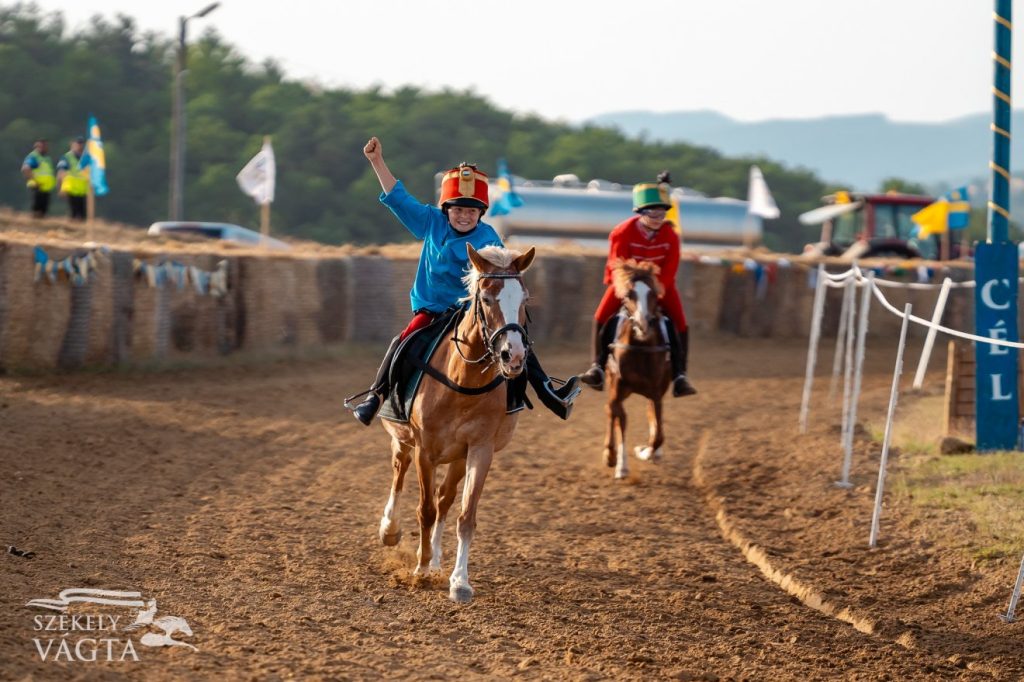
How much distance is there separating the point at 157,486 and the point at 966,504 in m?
6.78

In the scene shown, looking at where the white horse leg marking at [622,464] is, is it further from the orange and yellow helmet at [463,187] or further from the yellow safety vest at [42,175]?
the yellow safety vest at [42,175]

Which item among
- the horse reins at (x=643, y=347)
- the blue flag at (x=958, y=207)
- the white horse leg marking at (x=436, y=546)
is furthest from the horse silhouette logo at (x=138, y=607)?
the blue flag at (x=958, y=207)

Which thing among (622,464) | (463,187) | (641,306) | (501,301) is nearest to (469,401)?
(501,301)

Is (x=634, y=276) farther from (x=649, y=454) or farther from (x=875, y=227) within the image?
(x=875, y=227)

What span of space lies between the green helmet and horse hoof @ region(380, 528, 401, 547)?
17.2 ft

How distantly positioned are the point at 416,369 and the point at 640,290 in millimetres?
4631

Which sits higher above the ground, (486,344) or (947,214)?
(947,214)

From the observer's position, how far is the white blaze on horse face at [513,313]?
7488 mm

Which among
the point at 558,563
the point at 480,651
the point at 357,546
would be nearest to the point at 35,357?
the point at 357,546

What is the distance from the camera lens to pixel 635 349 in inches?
524

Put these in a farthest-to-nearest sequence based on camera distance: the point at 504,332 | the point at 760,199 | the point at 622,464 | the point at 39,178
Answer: the point at 760,199, the point at 39,178, the point at 622,464, the point at 504,332

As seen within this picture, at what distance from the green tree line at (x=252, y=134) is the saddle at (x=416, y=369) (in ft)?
136

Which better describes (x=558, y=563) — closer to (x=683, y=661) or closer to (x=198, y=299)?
(x=683, y=661)

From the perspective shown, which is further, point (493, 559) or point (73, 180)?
point (73, 180)
